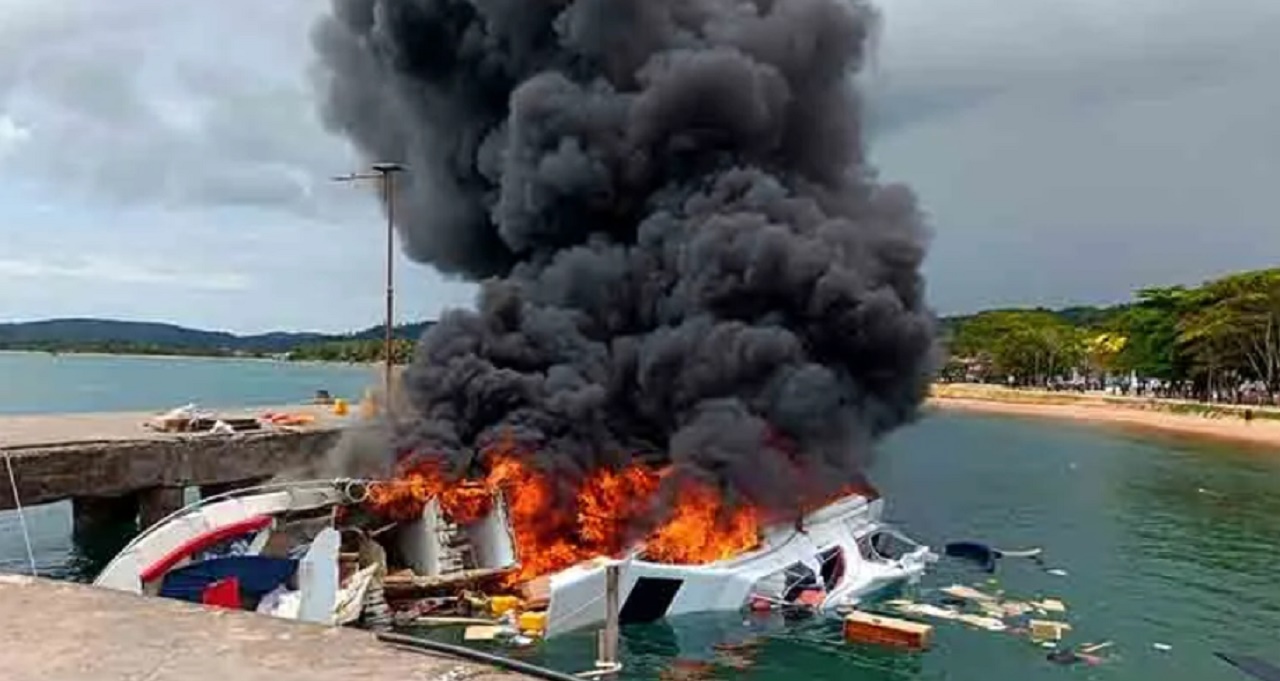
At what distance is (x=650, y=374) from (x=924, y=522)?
1616 centimetres

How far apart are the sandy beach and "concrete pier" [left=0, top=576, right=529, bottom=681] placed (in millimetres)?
69141

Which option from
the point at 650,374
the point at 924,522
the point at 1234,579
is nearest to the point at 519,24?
the point at 650,374

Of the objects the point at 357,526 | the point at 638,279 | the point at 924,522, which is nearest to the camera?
the point at 357,526

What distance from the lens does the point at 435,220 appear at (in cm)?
3650

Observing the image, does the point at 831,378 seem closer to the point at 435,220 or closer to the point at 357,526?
the point at 357,526

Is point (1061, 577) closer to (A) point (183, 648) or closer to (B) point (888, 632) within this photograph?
(B) point (888, 632)

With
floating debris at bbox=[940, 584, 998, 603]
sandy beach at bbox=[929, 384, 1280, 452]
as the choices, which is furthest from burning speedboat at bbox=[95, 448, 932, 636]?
sandy beach at bbox=[929, 384, 1280, 452]

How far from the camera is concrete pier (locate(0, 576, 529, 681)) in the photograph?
6031 millimetres

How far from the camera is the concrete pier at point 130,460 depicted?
27844 millimetres

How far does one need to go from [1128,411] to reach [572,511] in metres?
97.2

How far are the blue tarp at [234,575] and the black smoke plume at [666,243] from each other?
630 centimetres

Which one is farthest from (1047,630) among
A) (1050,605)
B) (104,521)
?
(104,521)

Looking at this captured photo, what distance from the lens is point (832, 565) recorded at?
27844mm

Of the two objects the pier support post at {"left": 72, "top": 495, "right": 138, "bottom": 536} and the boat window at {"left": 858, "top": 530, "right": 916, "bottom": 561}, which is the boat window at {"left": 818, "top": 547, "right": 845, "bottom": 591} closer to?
the boat window at {"left": 858, "top": 530, "right": 916, "bottom": 561}
